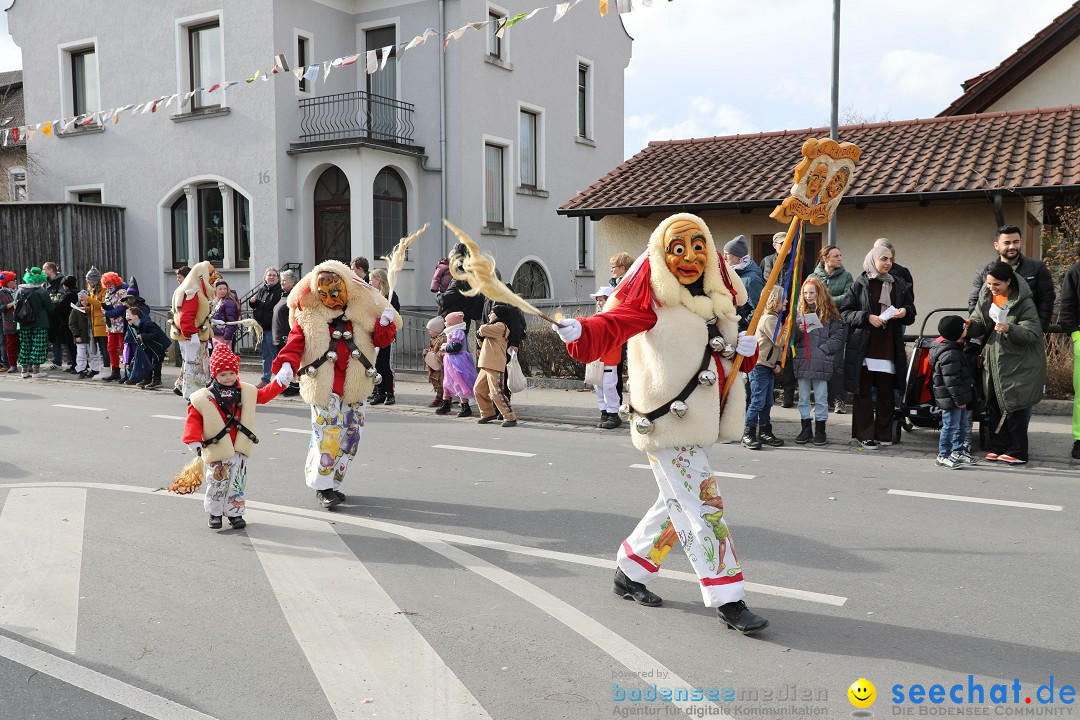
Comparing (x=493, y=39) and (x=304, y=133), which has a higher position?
(x=493, y=39)

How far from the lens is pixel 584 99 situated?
84.5 feet

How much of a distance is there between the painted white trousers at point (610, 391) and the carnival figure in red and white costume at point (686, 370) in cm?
627

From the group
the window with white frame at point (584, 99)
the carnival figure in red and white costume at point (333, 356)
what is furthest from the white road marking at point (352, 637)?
the window with white frame at point (584, 99)

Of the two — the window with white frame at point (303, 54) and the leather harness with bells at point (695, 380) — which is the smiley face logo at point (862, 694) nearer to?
the leather harness with bells at point (695, 380)

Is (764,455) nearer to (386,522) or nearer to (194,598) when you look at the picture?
(386,522)

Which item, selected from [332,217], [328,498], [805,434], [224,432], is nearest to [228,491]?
[224,432]

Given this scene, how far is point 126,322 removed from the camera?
15.4 m

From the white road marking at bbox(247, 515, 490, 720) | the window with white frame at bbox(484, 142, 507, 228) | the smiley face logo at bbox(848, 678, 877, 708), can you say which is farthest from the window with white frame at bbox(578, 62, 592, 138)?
the smiley face logo at bbox(848, 678, 877, 708)

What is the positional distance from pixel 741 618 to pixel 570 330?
1.56 metres

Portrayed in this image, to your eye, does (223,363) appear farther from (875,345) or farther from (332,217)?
(332,217)

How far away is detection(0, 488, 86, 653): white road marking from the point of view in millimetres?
4469

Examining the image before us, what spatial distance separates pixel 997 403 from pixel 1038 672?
4.99m

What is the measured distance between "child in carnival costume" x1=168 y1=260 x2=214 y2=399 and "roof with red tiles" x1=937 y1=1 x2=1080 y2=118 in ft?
52.9

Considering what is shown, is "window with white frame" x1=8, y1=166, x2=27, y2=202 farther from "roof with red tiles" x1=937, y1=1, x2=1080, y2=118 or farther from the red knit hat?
the red knit hat
